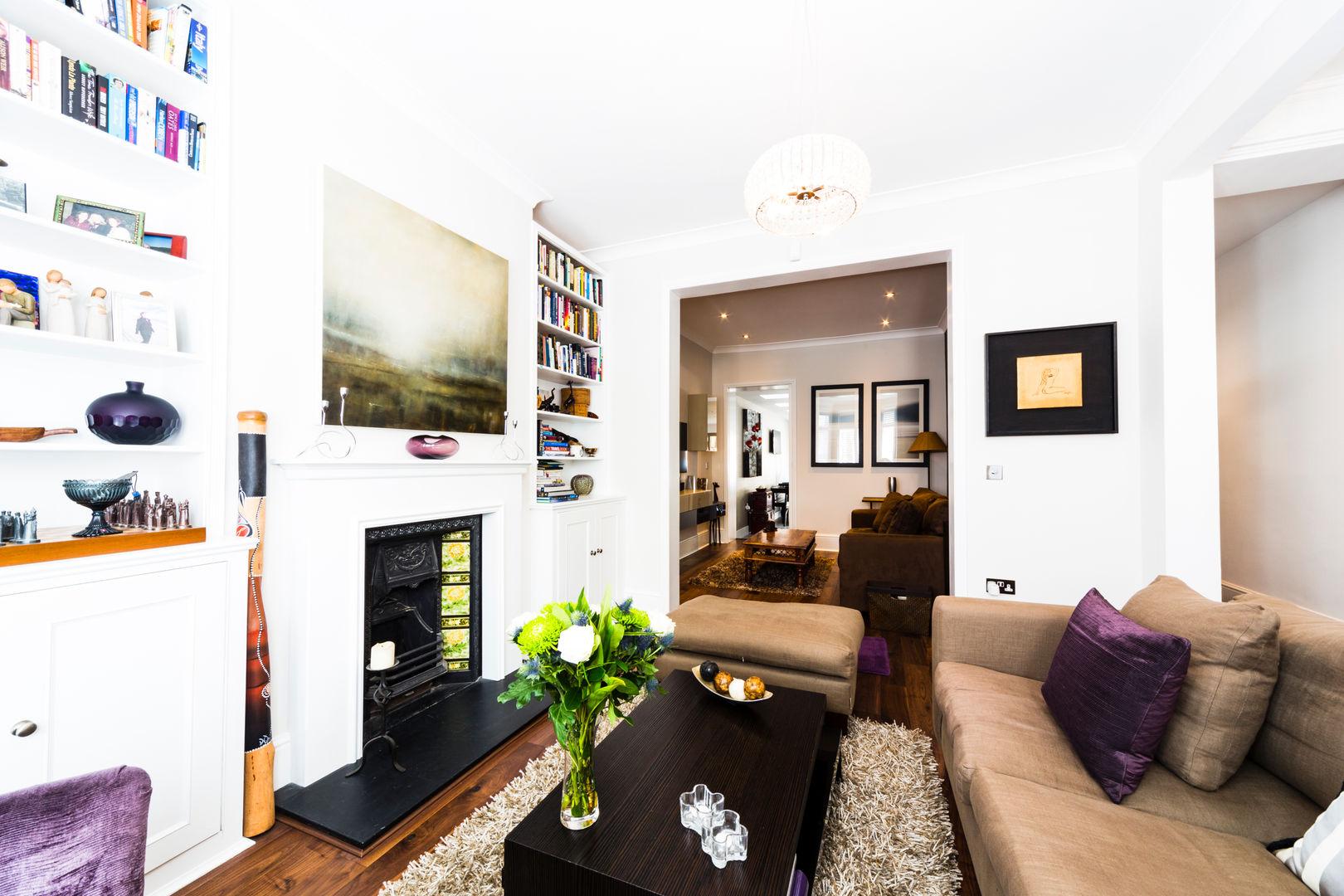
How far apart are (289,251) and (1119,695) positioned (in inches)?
118

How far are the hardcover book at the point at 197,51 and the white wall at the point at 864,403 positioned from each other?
20.7 feet

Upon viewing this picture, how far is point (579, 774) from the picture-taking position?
1.22m

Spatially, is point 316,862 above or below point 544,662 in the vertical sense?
below

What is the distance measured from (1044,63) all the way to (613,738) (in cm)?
314

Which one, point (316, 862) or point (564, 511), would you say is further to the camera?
point (564, 511)

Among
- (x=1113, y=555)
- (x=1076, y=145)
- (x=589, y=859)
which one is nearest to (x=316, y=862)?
(x=589, y=859)

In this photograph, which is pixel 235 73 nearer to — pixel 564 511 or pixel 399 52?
pixel 399 52

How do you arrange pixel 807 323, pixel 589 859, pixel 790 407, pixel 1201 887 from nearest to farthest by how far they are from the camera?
1. pixel 1201 887
2. pixel 589 859
3. pixel 807 323
4. pixel 790 407

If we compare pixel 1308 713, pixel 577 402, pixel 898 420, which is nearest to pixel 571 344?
pixel 577 402

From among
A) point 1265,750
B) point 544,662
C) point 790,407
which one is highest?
point 790,407

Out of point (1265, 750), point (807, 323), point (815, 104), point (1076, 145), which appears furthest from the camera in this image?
point (807, 323)

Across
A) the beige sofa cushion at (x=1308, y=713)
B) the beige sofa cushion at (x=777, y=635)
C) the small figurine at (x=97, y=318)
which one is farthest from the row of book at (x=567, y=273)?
the beige sofa cushion at (x=1308, y=713)

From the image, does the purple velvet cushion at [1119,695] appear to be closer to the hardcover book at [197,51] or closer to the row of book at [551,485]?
the row of book at [551,485]

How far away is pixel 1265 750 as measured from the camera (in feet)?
4.14
